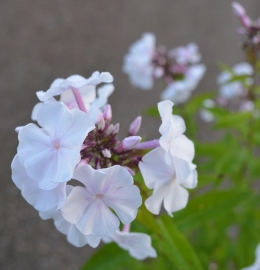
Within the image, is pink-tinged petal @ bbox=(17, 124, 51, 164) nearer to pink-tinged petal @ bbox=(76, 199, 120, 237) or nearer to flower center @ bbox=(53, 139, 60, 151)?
flower center @ bbox=(53, 139, 60, 151)

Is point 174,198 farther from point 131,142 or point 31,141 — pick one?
point 31,141

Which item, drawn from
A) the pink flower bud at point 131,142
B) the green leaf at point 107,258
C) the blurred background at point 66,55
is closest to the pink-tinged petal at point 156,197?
the pink flower bud at point 131,142

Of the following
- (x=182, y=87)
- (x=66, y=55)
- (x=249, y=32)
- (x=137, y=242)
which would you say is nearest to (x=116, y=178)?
(x=137, y=242)

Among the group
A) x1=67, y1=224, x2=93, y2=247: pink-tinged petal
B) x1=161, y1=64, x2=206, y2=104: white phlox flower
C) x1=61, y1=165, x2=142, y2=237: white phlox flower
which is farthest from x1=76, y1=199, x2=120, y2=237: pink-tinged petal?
x1=161, y1=64, x2=206, y2=104: white phlox flower

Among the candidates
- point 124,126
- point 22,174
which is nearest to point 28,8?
point 124,126

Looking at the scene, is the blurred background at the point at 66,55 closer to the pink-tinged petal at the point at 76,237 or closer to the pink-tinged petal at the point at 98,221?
the pink-tinged petal at the point at 76,237
